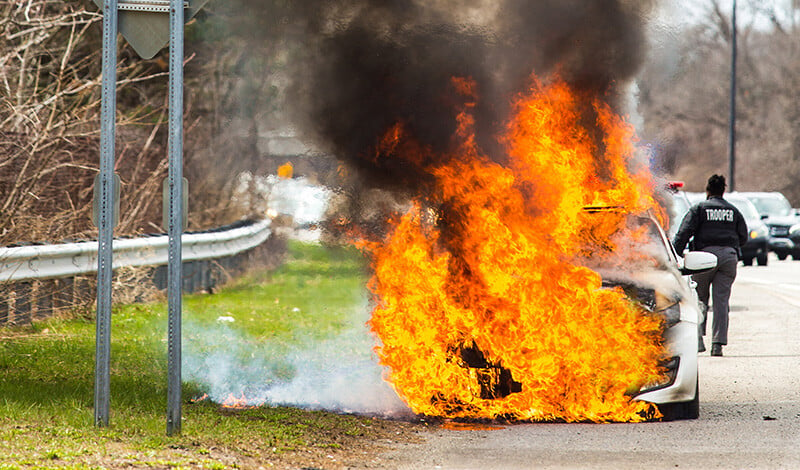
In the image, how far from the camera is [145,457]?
5.85 meters

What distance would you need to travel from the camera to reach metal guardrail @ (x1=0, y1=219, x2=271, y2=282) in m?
9.67

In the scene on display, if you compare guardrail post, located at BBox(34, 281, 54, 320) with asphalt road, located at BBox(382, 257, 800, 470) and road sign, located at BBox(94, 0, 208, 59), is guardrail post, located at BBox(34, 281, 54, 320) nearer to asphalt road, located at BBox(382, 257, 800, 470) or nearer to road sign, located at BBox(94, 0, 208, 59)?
road sign, located at BBox(94, 0, 208, 59)

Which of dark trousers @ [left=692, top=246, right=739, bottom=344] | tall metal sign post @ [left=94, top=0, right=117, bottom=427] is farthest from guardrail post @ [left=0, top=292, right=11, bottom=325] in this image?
dark trousers @ [left=692, top=246, right=739, bottom=344]

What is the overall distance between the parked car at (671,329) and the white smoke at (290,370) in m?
1.68

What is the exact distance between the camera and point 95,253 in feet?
36.0

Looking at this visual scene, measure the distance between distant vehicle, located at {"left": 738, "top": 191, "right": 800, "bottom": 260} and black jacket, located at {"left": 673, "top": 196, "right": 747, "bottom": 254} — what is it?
58.7ft

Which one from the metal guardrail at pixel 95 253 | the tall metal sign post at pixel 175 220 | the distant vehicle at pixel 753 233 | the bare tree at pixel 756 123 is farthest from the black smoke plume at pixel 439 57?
the bare tree at pixel 756 123

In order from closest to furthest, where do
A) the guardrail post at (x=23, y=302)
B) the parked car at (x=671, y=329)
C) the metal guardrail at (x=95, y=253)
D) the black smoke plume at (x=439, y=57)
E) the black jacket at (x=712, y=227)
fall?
the parked car at (x=671, y=329) < the black smoke plume at (x=439, y=57) < the metal guardrail at (x=95, y=253) < the guardrail post at (x=23, y=302) < the black jacket at (x=712, y=227)

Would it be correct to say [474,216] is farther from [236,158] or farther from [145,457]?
[236,158]

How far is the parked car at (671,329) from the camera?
746 cm

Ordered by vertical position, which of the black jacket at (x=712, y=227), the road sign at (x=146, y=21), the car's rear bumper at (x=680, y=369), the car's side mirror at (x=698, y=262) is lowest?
the car's rear bumper at (x=680, y=369)

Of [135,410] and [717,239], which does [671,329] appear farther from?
[717,239]

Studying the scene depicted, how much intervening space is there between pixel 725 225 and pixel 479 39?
388cm

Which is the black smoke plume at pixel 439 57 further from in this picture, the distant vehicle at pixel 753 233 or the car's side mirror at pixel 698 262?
the distant vehicle at pixel 753 233
